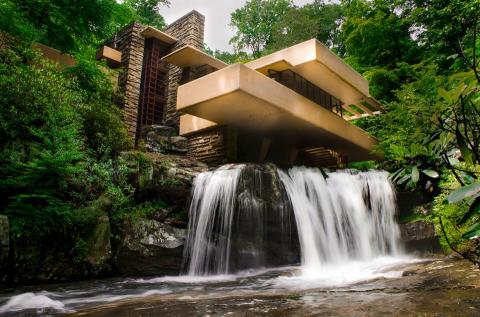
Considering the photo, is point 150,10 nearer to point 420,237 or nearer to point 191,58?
point 191,58

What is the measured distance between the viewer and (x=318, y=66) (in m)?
12.2

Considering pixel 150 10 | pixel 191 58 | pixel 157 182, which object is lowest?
pixel 157 182

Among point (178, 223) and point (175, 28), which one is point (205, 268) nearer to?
point (178, 223)

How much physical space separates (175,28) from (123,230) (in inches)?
570

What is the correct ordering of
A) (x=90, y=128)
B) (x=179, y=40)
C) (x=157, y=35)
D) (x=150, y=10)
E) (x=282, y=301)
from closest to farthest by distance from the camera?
1. (x=282, y=301)
2. (x=90, y=128)
3. (x=157, y=35)
4. (x=179, y=40)
5. (x=150, y=10)

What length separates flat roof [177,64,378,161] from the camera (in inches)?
364

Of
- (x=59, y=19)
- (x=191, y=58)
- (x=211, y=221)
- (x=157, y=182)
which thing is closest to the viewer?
(x=211, y=221)

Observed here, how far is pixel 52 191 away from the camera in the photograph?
6.22m

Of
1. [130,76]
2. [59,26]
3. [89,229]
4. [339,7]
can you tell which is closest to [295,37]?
[339,7]

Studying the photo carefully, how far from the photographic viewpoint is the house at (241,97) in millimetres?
9984

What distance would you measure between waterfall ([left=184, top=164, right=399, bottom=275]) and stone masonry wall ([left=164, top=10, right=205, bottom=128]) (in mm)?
8043

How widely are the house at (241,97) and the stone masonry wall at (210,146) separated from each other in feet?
0.13

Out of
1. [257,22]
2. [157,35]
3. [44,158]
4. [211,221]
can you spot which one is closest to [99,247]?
[44,158]

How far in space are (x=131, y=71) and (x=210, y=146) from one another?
6.78 meters
